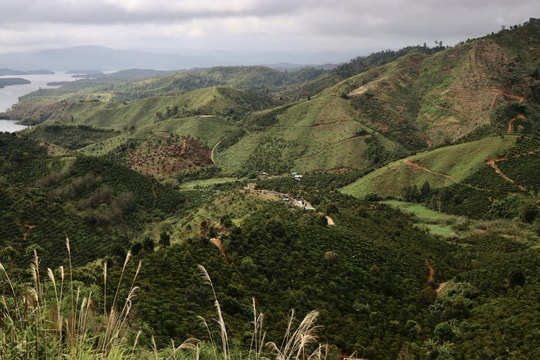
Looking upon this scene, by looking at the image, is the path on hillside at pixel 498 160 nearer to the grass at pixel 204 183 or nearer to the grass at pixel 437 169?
the grass at pixel 437 169

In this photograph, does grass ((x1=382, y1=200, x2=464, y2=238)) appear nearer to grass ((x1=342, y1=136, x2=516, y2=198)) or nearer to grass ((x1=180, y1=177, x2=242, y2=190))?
grass ((x1=342, y1=136, x2=516, y2=198))

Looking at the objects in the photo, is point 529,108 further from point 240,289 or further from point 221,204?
point 240,289

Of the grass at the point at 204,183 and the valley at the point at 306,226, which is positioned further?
the grass at the point at 204,183

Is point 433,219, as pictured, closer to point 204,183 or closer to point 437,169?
point 437,169

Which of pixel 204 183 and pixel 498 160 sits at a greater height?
pixel 498 160

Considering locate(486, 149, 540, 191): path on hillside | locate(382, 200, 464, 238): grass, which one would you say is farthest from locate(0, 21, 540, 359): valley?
locate(486, 149, 540, 191): path on hillside

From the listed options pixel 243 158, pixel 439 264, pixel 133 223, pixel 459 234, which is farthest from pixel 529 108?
pixel 133 223

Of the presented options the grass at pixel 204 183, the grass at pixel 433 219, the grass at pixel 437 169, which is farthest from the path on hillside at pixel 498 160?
the grass at pixel 204 183

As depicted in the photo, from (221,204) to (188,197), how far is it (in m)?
24.1

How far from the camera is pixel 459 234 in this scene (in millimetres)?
60500

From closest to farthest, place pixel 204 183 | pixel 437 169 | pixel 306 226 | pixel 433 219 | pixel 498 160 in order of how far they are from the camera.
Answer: pixel 306 226
pixel 433 219
pixel 498 160
pixel 437 169
pixel 204 183

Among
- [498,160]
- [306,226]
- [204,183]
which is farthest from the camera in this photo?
[204,183]

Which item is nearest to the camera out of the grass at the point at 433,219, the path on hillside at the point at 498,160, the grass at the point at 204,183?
the grass at the point at 433,219

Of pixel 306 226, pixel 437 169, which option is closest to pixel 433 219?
pixel 437 169
